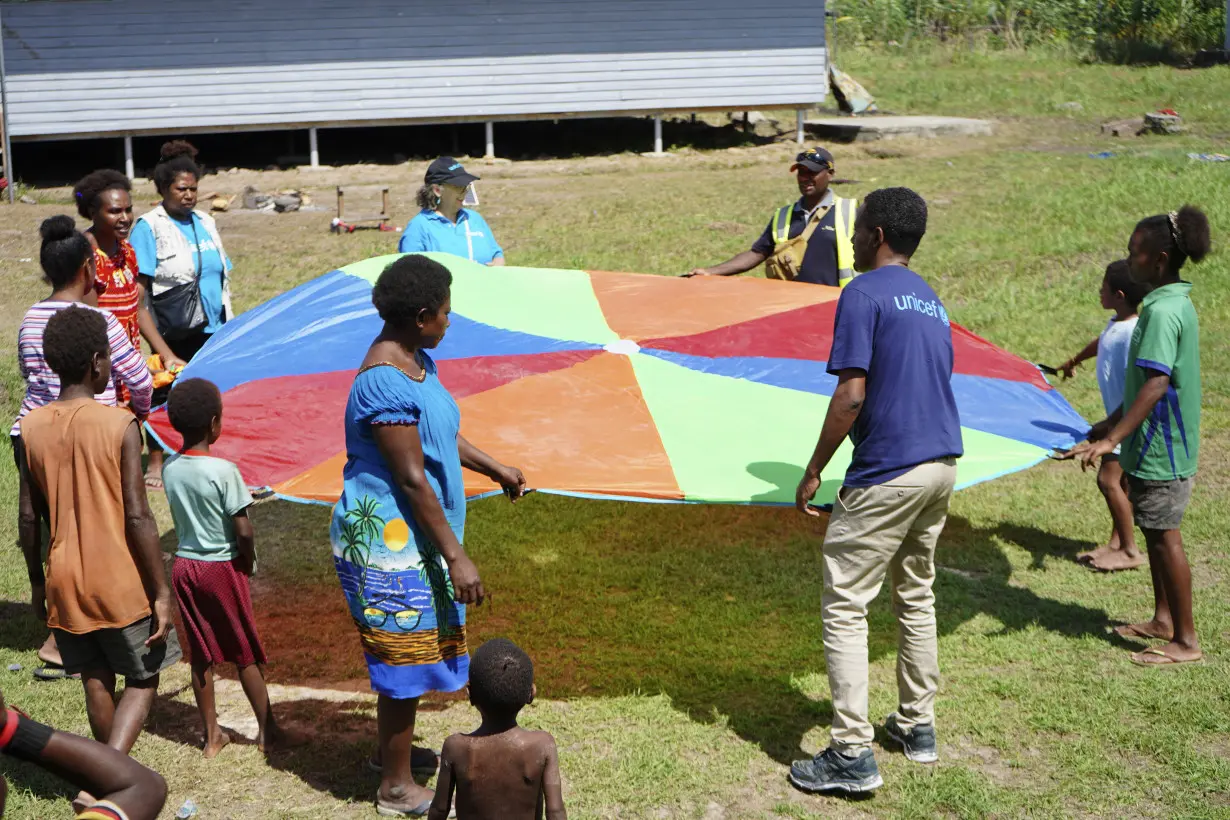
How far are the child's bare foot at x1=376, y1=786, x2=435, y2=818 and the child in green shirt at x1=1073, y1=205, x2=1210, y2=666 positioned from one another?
289 cm

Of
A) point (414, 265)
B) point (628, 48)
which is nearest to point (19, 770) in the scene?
point (414, 265)

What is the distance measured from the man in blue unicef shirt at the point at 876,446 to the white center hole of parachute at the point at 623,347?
78.3 inches

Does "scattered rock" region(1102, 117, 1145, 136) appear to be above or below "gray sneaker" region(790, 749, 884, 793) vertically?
above

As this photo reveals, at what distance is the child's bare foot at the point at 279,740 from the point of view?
4680mm

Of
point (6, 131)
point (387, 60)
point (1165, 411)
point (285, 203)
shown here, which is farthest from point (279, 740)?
point (387, 60)

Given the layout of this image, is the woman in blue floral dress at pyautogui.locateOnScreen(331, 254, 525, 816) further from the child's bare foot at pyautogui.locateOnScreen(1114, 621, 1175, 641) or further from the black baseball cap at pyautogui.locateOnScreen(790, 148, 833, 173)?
the black baseball cap at pyautogui.locateOnScreen(790, 148, 833, 173)

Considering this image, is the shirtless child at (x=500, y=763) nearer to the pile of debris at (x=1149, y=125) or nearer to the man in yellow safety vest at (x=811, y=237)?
the man in yellow safety vest at (x=811, y=237)

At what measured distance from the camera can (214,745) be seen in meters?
4.68

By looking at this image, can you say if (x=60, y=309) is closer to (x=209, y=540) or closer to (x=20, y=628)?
(x=209, y=540)

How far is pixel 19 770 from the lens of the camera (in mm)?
4586

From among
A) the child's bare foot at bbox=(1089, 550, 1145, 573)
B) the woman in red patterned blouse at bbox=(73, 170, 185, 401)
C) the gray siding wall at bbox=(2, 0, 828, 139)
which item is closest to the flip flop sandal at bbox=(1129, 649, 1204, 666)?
the child's bare foot at bbox=(1089, 550, 1145, 573)

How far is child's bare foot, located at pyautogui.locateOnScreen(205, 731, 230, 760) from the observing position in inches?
183

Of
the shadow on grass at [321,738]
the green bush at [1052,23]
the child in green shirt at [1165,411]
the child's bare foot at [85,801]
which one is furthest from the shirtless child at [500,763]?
the green bush at [1052,23]

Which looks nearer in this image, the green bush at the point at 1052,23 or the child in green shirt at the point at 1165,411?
the child in green shirt at the point at 1165,411
